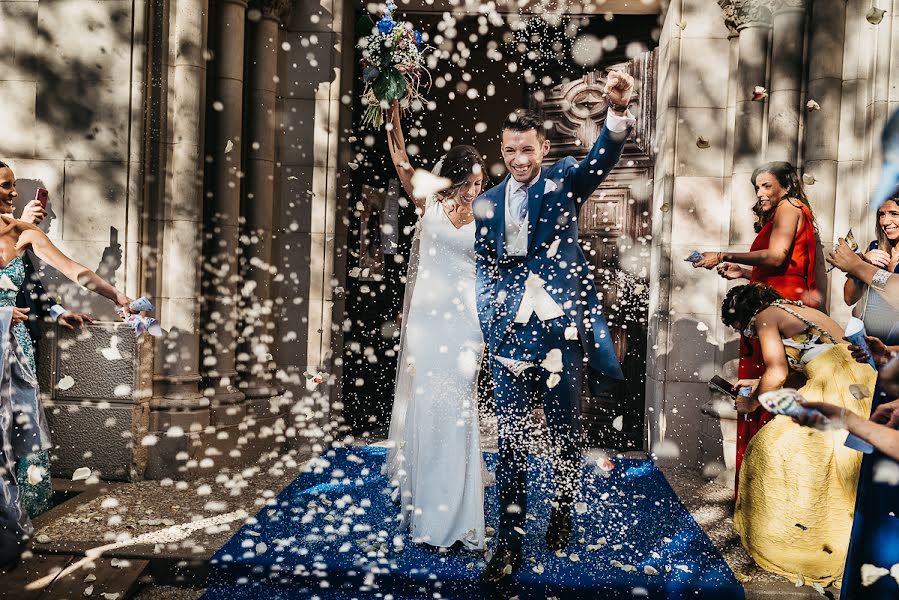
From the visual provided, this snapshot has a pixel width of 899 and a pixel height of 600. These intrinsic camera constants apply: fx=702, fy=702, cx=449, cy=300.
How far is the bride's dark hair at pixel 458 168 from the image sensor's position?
398 centimetres

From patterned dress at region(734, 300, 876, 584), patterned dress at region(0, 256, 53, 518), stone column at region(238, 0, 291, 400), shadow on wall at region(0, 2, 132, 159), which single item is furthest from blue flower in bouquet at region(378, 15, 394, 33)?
patterned dress at region(734, 300, 876, 584)

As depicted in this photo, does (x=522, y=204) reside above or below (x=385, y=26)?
below

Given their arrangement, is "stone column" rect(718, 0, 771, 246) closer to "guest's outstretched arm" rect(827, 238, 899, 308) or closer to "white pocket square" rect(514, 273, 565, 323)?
"guest's outstretched arm" rect(827, 238, 899, 308)

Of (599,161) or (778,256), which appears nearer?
(599,161)

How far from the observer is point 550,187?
146 inches

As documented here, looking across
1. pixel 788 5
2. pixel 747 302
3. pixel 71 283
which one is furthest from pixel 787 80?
pixel 71 283

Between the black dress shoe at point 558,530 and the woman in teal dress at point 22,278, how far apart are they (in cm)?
260

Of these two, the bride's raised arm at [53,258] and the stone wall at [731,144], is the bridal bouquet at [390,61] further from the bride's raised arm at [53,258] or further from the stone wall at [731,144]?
the stone wall at [731,144]

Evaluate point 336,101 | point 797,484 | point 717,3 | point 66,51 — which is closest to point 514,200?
point 797,484

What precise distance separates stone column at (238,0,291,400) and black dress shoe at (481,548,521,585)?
2869 millimetres

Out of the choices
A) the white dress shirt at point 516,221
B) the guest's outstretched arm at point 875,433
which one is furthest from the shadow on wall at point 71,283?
the guest's outstretched arm at point 875,433

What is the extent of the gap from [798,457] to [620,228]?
10.4 ft

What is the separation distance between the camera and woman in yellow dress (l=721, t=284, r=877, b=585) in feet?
11.2

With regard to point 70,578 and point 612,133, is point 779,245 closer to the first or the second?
point 612,133
